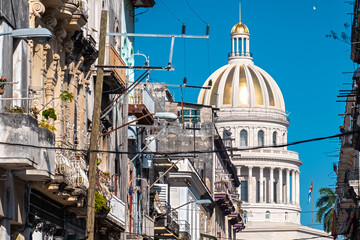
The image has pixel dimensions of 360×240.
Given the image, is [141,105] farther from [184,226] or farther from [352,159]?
[352,159]

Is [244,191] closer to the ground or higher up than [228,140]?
higher up

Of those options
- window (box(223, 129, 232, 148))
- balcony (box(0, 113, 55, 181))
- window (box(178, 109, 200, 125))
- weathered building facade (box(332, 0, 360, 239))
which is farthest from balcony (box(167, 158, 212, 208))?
balcony (box(0, 113, 55, 181))

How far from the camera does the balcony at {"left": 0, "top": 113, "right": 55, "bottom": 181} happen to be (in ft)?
69.9

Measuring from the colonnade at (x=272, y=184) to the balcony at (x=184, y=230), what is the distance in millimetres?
113227

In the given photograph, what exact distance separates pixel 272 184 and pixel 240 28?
3115 centimetres

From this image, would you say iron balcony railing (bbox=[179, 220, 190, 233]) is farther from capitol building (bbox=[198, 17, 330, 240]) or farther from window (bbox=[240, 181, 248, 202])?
window (bbox=[240, 181, 248, 202])

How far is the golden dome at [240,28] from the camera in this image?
195500mm

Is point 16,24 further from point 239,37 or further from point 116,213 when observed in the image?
point 239,37

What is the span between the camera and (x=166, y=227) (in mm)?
50719

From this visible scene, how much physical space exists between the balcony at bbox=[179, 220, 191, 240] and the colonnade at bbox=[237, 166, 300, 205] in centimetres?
11323

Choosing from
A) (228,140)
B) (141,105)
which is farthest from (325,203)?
(141,105)

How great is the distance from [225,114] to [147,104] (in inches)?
5230

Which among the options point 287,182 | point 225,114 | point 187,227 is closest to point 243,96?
point 225,114

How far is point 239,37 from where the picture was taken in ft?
639
